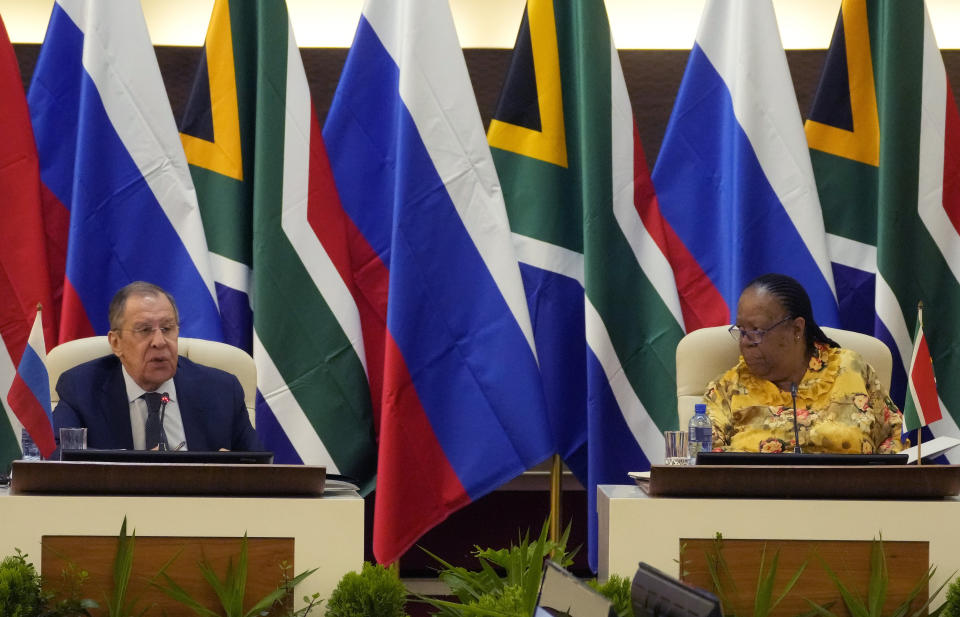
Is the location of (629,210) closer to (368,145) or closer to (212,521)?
(368,145)

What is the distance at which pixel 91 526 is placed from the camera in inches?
86.5

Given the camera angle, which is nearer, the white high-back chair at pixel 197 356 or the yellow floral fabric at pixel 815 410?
the yellow floral fabric at pixel 815 410

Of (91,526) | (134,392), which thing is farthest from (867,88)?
(91,526)

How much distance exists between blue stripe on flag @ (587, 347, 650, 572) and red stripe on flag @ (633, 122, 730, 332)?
0.45 meters

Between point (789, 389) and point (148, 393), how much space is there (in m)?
1.91

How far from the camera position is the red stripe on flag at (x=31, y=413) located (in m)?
2.72

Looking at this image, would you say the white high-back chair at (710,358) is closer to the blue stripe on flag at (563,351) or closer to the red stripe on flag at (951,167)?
the blue stripe on flag at (563,351)

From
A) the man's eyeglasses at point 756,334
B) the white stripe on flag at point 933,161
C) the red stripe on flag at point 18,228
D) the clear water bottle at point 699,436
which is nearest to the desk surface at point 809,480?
the clear water bottle at point 699,436

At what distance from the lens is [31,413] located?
2.73 m

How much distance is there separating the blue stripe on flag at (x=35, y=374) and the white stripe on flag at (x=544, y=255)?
1909 mm

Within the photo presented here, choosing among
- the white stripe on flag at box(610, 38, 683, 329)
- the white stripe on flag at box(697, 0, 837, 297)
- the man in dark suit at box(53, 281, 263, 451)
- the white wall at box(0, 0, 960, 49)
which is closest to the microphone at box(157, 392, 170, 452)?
the man in dark suit at box(53, 281, 263, 451)

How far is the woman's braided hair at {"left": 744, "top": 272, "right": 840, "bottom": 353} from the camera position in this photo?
11.2ft

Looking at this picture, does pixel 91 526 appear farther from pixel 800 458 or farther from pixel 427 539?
pixel 427 539

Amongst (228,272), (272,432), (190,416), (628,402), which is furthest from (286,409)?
(628,402)
